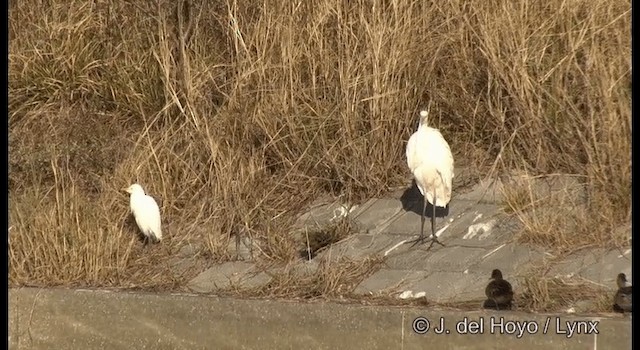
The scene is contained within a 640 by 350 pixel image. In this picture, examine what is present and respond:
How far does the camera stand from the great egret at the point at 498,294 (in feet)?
24.1

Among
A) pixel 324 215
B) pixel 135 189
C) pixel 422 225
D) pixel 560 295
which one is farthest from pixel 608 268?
pixel 135 189

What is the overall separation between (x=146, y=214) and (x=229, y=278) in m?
1.01

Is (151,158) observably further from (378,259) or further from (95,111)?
(378,259)

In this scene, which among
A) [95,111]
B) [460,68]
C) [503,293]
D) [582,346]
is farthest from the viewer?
[95,111]

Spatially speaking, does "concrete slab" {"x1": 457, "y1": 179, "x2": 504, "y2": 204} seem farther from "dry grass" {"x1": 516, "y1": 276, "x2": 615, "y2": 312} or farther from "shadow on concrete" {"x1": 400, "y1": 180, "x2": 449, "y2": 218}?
"dry grass" {"x1": 516, "y1": 276, "x2": 615, "y2": 312}

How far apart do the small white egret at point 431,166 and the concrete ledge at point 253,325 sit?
1.61 metres

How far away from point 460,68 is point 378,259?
6.83 feet

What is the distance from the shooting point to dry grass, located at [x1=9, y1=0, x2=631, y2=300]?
30.3ft

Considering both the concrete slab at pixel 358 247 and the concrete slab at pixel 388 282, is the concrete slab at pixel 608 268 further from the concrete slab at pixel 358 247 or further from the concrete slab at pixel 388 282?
the concrete slab at pixel 358 247

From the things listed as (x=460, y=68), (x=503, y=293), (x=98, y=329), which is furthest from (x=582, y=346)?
(x=460, y=68)

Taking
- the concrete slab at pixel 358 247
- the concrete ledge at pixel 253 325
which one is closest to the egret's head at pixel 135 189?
the concrete ledge at pixel 253 325

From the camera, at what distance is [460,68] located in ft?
33.3

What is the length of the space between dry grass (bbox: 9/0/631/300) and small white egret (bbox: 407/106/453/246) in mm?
484

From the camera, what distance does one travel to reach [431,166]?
9086 mm
